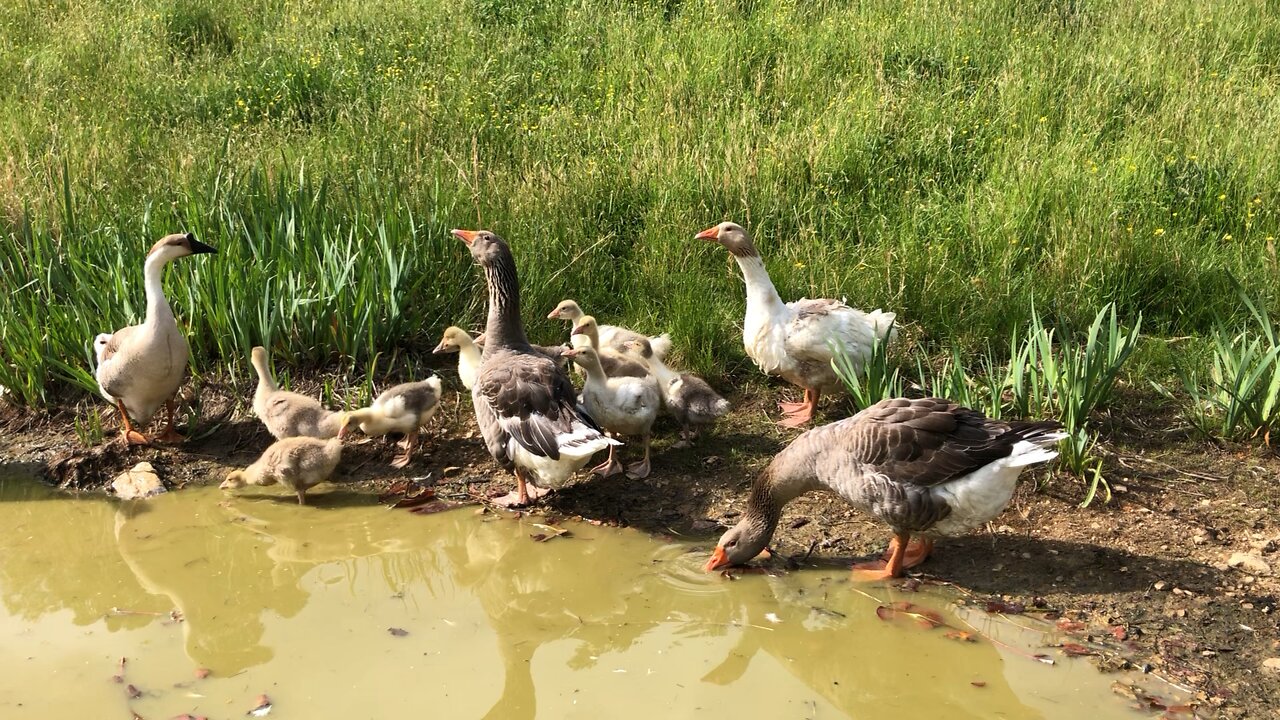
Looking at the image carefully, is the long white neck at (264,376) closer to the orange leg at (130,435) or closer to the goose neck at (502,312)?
the orange leg at (130,435)

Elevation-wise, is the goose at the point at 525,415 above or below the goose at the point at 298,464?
above

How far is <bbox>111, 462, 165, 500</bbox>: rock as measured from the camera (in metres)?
6.37

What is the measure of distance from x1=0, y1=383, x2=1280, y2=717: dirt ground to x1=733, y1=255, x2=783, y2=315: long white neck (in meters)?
0.75

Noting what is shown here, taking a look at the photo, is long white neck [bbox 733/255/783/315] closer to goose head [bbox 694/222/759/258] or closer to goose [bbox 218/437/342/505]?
goose head [bbox 694/222/759/258]

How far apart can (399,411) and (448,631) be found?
1769 millimetres

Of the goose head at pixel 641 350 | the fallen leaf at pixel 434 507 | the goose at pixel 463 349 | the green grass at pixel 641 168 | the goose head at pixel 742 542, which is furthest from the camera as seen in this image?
the green grass at pixel 641 168

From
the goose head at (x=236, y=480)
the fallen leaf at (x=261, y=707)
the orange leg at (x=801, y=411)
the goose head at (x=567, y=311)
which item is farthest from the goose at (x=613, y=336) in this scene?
the fallen leaf at (x=261, y=707)

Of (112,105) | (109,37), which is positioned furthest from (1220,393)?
(109,37)

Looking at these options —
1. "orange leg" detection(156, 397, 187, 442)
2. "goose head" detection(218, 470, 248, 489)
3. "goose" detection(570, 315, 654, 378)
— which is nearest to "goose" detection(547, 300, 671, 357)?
"goose" detection(570, 315, 654, 378)

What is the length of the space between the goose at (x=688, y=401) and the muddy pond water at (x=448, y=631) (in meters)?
0.95

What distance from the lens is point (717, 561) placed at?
5406 mm

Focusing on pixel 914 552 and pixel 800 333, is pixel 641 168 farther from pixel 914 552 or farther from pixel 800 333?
pixel 914 552

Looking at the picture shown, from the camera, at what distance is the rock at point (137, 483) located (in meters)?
6.37

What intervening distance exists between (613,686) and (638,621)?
507 mm
